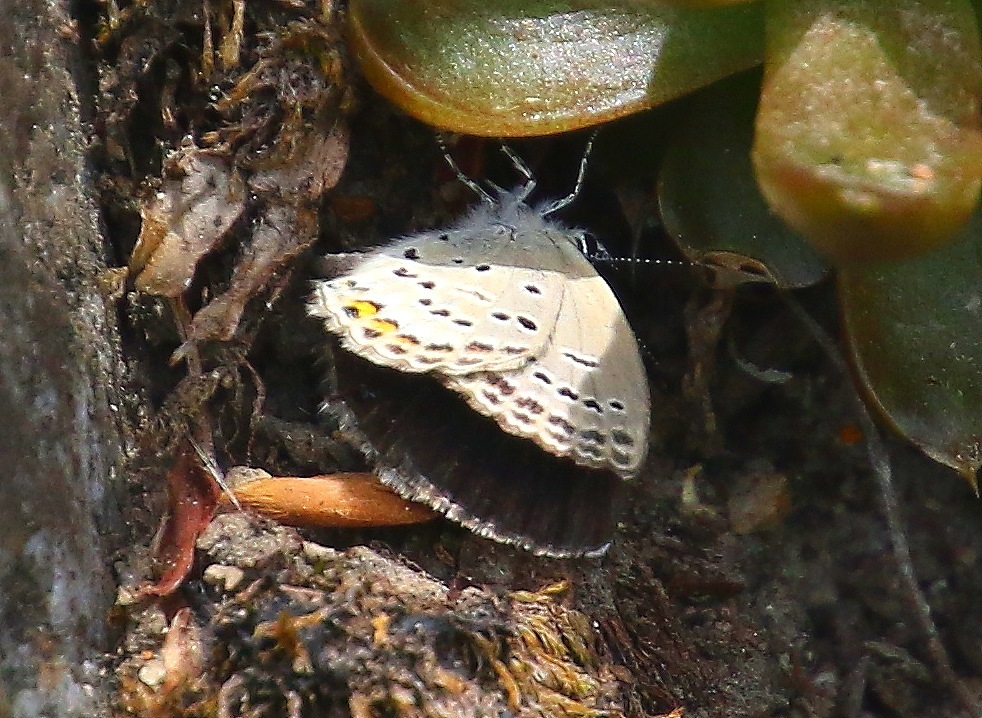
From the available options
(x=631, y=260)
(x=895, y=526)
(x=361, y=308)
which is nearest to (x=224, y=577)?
(x=361, y=308)

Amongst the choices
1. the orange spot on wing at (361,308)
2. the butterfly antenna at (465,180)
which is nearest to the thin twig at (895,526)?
the butterfly antenna at (465,180)

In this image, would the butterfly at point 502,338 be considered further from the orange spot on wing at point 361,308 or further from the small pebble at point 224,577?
the small pebble at point 224,577

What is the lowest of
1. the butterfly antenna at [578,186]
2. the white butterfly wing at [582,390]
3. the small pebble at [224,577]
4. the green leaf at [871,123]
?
the small pebble at [224,577]

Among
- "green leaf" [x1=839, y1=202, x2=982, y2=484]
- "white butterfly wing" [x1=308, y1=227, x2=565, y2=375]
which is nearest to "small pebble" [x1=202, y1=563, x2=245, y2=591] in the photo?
"white butterfly wing" [x1=308, y1=227, x2=565, y2=375]

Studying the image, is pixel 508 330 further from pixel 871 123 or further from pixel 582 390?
pixel 871 123

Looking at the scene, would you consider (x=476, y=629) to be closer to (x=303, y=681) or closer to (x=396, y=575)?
(x=396, y=575)

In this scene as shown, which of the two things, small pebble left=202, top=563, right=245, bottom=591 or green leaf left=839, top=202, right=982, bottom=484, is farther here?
green leaf left=839, top=202, right=982, bottom=484

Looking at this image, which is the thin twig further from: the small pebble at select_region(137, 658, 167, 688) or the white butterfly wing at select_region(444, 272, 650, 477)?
the small pebble at select_region(137, 658, 167, 688)
